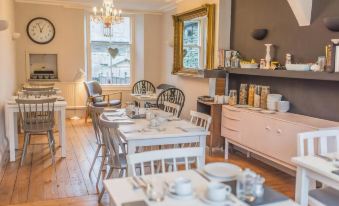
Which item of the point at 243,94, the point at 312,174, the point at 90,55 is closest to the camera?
the point at 312,174

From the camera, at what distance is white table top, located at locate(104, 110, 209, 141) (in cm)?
296

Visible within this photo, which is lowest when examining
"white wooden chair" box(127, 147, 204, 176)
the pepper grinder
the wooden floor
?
the wooden floor

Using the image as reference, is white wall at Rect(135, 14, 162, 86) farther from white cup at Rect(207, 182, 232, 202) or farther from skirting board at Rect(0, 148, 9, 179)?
white cup at Rect(207, 182, 232, 202)

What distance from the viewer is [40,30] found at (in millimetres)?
7184

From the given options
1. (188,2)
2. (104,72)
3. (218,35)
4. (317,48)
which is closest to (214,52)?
(218,35)

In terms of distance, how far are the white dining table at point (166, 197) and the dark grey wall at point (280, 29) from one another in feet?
7.96

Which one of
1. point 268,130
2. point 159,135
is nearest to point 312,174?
point 159,135

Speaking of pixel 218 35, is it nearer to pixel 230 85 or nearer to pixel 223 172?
pixel 230 85

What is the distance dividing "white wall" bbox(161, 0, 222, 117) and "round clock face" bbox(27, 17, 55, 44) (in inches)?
101

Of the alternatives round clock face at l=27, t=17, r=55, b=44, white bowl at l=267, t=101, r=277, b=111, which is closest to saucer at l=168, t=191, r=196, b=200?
white bowl at l=267, t=101, r=277, b=111

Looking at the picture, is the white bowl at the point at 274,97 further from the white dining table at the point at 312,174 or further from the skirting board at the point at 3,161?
the skirting board at the point at 3,161

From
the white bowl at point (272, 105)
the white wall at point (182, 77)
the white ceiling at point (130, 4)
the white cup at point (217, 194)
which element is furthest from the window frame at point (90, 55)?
the white cup at point (217, 194)

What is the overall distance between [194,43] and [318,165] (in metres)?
4.42

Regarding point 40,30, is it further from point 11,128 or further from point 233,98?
point 233,98
